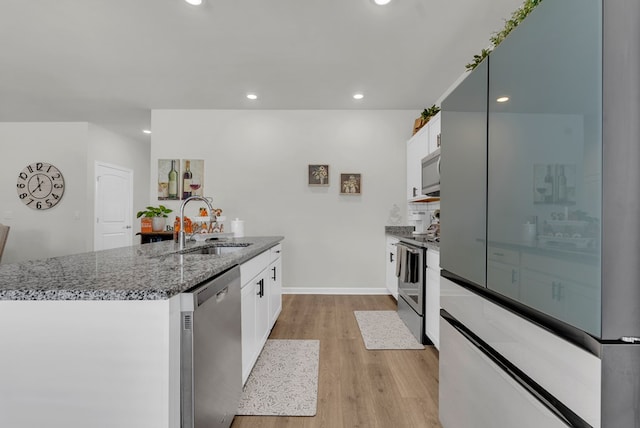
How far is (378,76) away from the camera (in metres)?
3.54

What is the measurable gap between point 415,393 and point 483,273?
1268mm

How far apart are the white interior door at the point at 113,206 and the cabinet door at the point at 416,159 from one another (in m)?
5.27

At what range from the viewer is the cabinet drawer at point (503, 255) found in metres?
0.95

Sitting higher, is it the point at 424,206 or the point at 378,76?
Result: the point at 378,76

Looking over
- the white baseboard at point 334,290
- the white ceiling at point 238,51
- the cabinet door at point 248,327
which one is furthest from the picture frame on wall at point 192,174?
the cabinet door at point 248,327

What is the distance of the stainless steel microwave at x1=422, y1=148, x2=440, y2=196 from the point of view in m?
2.78

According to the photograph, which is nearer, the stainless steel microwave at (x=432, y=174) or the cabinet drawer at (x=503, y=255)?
the cabinet drawer at (x=503, y=255)

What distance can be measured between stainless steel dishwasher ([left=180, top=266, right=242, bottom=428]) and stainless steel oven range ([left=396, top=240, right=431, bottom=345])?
→ 1645 mm

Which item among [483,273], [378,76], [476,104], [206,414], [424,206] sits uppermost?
[378,76]

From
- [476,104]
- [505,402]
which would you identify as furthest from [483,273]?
[476,104]

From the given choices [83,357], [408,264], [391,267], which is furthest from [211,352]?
[391,267]

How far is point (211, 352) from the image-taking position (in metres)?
1.26

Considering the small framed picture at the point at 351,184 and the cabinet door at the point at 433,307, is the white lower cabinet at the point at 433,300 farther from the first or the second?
the small framed picture at the point at 351,184

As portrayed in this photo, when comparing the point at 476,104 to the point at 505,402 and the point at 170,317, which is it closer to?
the point at 505,402
